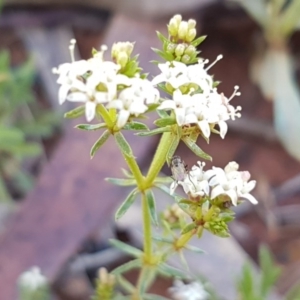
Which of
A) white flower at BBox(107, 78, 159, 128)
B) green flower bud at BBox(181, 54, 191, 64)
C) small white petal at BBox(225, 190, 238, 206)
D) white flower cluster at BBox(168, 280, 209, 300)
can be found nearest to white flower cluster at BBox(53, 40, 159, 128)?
white flower at BBox(107, 78, 159, 128)

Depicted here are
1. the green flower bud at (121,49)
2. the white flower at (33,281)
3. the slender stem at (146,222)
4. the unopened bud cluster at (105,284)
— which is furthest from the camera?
the white flower at (33,281)

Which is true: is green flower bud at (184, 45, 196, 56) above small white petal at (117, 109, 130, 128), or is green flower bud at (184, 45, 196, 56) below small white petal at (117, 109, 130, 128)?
above

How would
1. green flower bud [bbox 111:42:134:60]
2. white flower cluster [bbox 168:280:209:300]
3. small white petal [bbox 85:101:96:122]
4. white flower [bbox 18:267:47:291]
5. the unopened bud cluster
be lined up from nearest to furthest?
1. small white petal [bbox 85:101:96:122]
2. green flower bud [bbox 111:42:134:60]
3. the unopened bud cluster
4. white flower cluster [bbox 168:280:209:300]
5. white flower [bbox 18:267:47:291]

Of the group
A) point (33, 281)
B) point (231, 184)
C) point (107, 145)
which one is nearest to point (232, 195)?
point (231, 184)

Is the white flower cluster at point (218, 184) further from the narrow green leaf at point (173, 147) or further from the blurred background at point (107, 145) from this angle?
the blurred background at point (107, 145)

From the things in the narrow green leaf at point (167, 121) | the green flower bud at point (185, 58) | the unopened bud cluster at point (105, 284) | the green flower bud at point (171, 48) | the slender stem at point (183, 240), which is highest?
the green flower bud at point (171, 48)

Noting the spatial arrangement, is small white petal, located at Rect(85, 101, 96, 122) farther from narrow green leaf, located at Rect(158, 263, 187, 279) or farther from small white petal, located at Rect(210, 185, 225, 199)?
narrow green leaf, located at Rect(158, 263, 187, 279)

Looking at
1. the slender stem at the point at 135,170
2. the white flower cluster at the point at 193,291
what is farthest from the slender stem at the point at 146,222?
the white flower cluster at the point at 193,291

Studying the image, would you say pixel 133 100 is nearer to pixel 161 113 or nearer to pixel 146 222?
pixel 161 113
